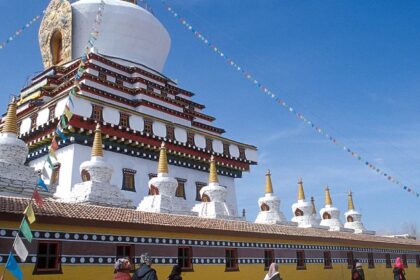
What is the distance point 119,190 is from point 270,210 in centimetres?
967

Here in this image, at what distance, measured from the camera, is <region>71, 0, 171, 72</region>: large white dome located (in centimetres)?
2667

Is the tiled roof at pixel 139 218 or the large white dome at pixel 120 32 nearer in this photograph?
the tiled roof at pixel 139 218

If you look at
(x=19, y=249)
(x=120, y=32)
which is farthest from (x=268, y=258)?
(x=120, y=32)

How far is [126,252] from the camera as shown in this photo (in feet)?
37.8

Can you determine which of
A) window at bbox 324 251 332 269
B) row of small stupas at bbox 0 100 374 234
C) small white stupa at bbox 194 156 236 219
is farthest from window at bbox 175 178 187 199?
window at bbox 324 251 332 269

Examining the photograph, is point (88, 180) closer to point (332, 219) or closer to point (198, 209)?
point (198, 209)

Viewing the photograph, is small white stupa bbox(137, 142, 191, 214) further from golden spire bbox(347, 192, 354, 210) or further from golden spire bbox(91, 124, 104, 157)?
golden spire bbox(347, 192, 354, 210)

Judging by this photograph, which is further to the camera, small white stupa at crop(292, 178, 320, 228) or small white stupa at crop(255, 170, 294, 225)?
small white stupa at crop(292, 178, 320, 228)

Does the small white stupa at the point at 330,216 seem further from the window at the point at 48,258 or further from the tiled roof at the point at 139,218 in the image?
the window at the point at 48,258

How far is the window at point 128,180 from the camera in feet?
65.6

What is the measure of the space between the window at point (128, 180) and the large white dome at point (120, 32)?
9654 mm

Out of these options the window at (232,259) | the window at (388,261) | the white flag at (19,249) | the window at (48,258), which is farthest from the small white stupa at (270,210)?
the white flag at (19,249)

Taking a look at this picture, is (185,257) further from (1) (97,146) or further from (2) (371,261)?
(2) (371,261)

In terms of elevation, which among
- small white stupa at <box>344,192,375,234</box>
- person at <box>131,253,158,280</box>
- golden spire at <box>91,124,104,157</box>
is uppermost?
golden spire at <box>91,124,104,157</box>
